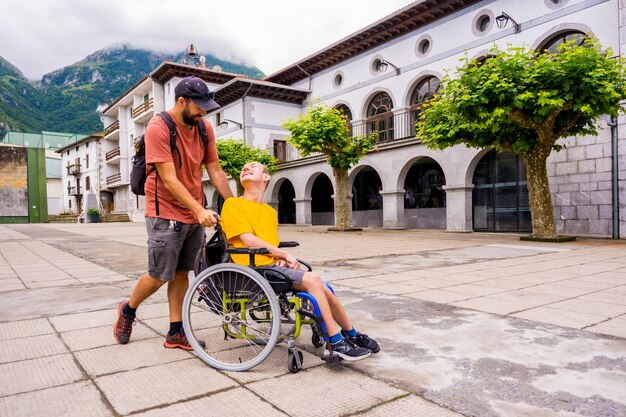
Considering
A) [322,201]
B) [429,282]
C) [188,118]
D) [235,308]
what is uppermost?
[188,118]

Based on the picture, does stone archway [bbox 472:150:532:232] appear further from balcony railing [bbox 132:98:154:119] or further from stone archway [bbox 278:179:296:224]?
balcony railing [bbox 132:98:154:119]

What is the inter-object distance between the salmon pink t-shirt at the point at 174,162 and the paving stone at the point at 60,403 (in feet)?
3.75

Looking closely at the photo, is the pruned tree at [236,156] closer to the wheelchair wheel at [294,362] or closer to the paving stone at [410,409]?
the wheelchair wheel at [294,362]

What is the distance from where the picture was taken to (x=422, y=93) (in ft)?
65.2

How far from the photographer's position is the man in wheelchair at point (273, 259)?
104 inches

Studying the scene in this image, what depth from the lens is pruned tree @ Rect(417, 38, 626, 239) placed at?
32.5ft

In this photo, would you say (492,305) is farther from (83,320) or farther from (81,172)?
(81,172)

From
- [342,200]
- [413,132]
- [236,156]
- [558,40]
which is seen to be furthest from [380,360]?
[236,156]

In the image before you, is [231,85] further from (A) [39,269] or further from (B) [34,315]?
(B) [34,315]

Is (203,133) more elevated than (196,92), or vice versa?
(196,92)

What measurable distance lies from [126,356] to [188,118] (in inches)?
63.7

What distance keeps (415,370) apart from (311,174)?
2102 cm

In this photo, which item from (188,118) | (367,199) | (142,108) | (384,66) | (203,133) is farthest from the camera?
(142,108)

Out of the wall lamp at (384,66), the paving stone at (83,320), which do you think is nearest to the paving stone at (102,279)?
the paving stone at (83,320)
